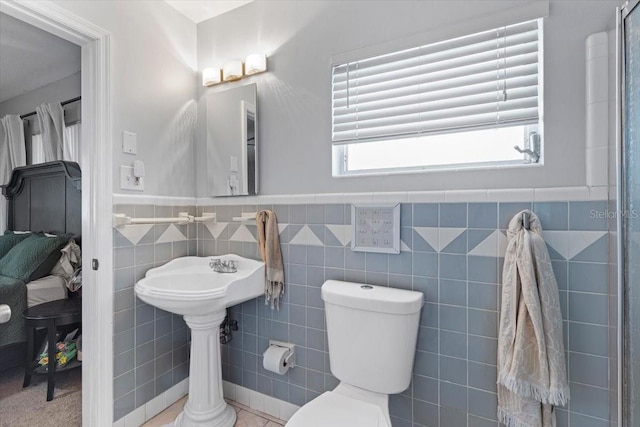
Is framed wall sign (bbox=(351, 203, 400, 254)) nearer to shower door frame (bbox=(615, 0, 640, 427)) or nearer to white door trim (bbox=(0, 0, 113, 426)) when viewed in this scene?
shower door frame (bbox=(615, 0, 640, 427))

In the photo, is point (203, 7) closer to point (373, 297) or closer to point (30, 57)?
point (30, 57)

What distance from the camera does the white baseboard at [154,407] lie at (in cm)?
158

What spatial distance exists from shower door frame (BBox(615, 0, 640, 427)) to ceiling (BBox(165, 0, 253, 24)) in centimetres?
170

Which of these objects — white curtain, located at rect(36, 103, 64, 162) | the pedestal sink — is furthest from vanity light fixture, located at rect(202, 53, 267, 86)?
white curtain, located at rect(36, 103, 64, 162)

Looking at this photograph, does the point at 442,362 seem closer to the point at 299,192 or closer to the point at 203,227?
the point at 299,192

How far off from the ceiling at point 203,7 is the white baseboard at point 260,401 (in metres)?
2.22

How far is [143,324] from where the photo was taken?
167cm

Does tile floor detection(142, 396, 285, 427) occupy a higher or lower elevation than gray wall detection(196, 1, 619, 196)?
lower

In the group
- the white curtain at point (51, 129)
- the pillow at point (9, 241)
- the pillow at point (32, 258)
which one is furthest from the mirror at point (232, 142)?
the pillow at point (9, 241)

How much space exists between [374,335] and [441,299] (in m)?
0.33

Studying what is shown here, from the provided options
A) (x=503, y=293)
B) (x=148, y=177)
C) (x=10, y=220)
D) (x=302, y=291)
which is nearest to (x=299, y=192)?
(x=302, y=291)

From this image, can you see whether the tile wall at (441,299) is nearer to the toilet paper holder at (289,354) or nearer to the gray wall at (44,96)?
the toilet paper holder at (289,354)

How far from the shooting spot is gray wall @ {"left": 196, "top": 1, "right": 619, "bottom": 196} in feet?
3.67

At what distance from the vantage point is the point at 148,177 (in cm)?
169
